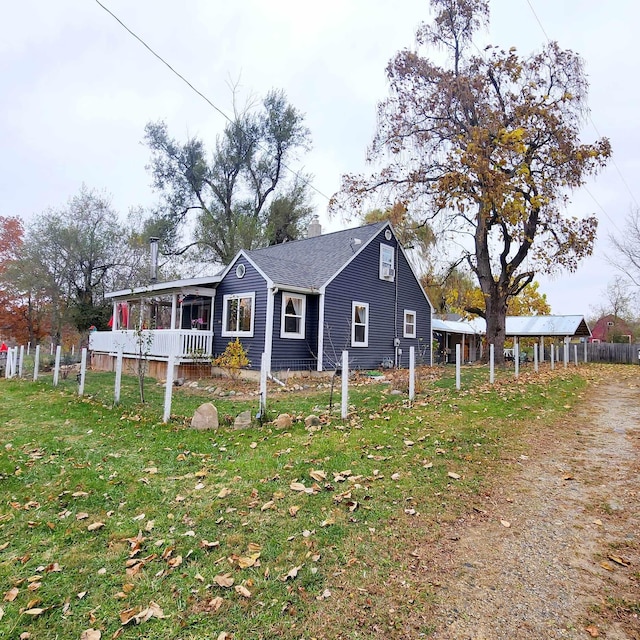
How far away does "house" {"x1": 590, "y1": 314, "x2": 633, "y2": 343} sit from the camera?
36888mm

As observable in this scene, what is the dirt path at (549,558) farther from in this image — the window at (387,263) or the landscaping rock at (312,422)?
the window at (387,263)

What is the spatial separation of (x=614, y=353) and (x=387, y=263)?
73.3ft

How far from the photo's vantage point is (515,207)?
50.4ft

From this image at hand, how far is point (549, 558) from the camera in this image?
300cm

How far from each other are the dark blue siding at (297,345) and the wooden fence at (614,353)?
23.4 metres

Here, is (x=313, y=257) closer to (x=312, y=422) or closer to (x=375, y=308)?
(x=375, y=308)

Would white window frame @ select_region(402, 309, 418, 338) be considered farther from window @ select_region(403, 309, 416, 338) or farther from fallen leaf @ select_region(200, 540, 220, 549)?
fallen leaf @ select_region(200, 540, 220, 549)

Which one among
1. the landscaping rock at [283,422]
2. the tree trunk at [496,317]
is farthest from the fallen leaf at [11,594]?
the tree trunk at [496,317]

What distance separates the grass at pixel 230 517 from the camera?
246 cm

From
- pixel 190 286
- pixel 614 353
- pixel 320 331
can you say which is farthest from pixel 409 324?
pixel 614 353

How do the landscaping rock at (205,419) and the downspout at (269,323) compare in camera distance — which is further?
the downspout at (269,323)

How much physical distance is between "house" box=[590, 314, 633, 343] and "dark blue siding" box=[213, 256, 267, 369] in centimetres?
3540

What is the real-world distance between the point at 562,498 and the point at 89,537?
427 cm

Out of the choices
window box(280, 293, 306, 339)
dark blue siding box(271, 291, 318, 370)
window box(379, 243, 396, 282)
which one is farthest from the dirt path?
window box(379, 243, 396, 282)
